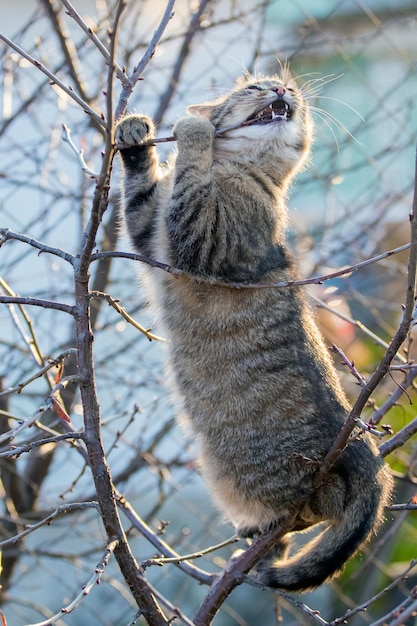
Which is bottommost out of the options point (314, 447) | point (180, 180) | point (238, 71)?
point (314, 447)

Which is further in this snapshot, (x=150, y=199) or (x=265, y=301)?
(x=150, y=199)

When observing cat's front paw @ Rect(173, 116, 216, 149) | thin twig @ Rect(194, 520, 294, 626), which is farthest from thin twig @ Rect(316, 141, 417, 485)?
cat's front paw @ Rect(173, 116, 216, 149)

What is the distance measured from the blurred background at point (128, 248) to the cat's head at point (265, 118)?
14 centimetres

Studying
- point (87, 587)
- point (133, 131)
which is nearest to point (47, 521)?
point (87, 587)

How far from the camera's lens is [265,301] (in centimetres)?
274

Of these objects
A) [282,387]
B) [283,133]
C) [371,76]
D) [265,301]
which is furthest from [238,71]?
[371,76]

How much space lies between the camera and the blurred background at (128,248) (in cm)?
363

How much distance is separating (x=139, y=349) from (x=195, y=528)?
6.61ft

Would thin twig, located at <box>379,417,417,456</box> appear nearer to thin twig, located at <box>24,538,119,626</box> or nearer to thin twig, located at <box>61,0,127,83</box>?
thin twig, located at <box>24,538,119,626</box>

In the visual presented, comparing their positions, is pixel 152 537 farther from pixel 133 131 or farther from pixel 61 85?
pixel 61 85

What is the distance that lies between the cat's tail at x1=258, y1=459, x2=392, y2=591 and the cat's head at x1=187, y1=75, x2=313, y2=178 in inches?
49.9

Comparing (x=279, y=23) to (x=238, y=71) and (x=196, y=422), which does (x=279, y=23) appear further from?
(x=196, y=422)

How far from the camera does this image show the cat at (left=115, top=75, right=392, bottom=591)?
2494mm

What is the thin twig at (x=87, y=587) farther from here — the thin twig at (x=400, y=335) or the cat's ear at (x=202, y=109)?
the cat's ear at (x=202, y=109)
